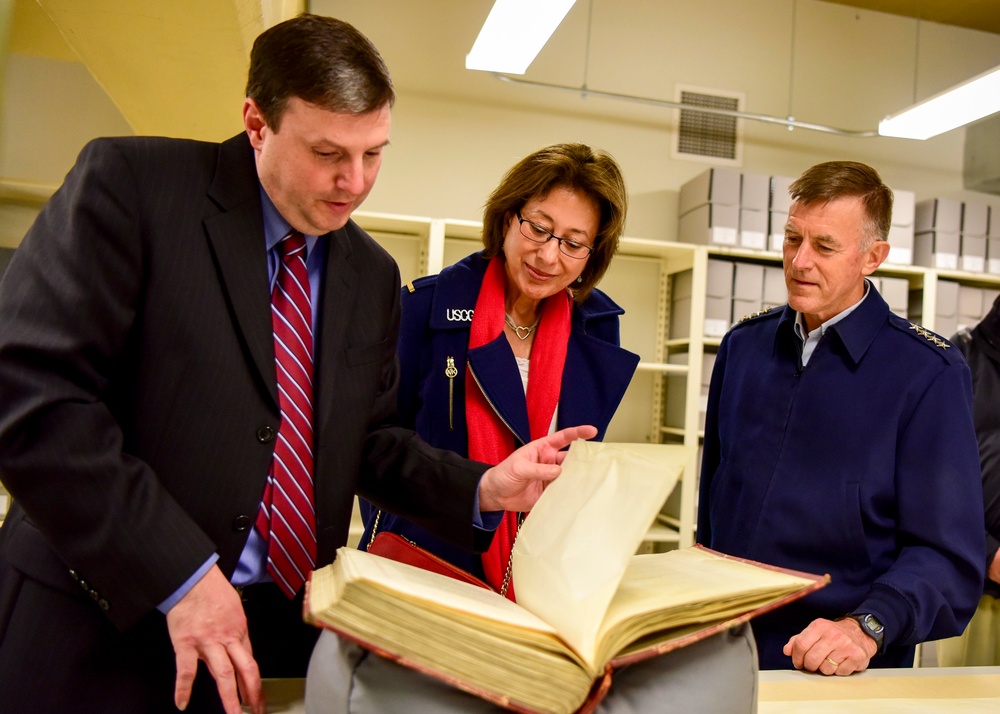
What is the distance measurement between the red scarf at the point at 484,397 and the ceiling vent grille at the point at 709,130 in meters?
2.79

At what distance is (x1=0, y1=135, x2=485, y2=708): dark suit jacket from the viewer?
70 centimetres

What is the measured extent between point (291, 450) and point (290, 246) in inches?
10.6

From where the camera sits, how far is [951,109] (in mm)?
3264

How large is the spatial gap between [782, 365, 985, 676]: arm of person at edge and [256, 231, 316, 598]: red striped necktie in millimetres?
674

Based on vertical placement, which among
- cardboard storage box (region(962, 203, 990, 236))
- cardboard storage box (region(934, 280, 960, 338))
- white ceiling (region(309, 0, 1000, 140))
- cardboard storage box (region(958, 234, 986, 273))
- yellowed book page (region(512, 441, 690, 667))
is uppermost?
white ceiling (region(309, 0, 1000, 140))

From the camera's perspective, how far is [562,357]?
64.1 inches

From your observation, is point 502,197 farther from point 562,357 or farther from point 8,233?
point 8,233

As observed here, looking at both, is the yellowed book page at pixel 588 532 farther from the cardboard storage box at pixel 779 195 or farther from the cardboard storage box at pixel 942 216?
the cardboard storage box at pixel 942 216

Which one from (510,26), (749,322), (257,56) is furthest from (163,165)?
(510,26)

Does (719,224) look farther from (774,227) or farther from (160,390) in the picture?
(160,390)

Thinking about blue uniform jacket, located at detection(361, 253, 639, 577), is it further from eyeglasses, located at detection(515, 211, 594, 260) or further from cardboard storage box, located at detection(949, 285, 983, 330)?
cardboard storage box, located at detection(949, 285, 983, 330)

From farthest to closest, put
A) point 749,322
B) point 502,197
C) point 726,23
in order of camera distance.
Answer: point 726,23 < point 749,322 < point 502,197

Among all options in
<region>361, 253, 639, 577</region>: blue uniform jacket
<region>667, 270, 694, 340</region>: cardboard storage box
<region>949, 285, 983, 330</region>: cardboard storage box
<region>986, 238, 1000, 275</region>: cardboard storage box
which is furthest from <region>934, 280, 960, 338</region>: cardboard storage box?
<region>361, 253, 639, 577</region>: blue uniform jacket

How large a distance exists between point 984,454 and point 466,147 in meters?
2.74
